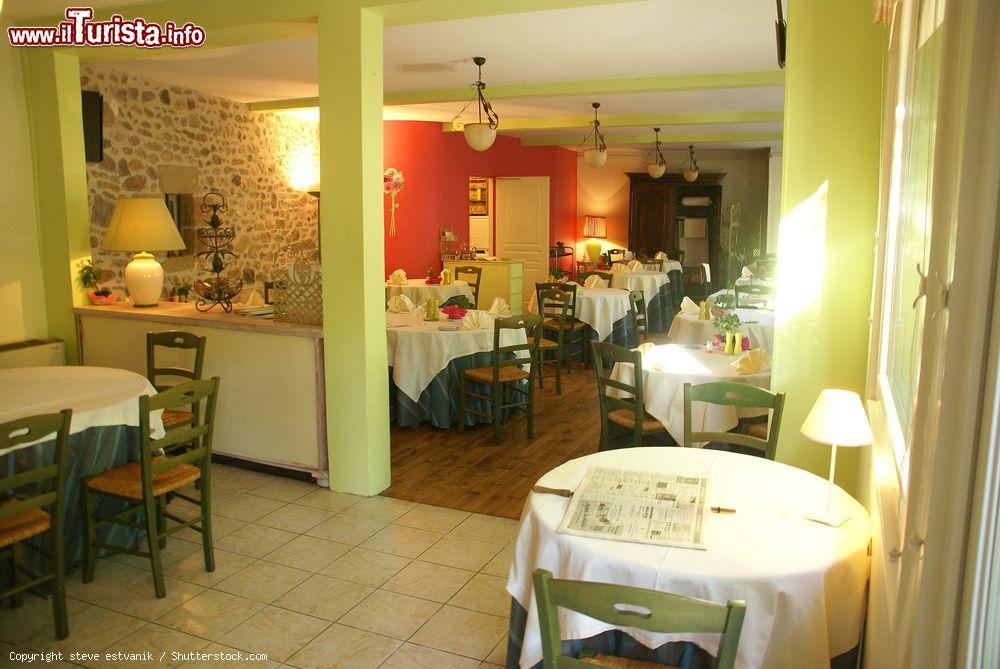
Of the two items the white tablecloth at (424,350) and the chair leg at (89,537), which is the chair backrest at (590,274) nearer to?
the white tablecloth at (424,350)

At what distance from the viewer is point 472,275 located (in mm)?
9953

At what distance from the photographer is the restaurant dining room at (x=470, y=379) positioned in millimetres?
1555

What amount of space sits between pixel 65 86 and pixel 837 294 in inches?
196

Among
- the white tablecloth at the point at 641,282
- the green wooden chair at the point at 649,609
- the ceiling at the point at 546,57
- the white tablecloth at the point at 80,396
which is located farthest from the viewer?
the white tablecloth at the point at 641,282

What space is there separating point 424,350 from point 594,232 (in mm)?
8907

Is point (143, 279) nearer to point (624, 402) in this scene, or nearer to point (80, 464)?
point (80, 464)

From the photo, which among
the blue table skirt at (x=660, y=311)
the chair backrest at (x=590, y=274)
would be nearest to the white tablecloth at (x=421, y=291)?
the chair backrest at (x=590, y=274)

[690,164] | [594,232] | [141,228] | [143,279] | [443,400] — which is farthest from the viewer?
[594,232]

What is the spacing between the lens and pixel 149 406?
2982mm

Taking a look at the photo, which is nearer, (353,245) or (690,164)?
(353,245)

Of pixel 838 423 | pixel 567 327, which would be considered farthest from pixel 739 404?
pixel 567 327

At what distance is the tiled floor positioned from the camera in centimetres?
287

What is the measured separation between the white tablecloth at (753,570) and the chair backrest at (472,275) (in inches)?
253

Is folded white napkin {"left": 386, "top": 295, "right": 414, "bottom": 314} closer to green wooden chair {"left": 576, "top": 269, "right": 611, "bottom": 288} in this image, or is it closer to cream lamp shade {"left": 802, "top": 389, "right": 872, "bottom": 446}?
green wooden chair {"left": 576, "top": 269, "right": 611, "bottom": 288}
